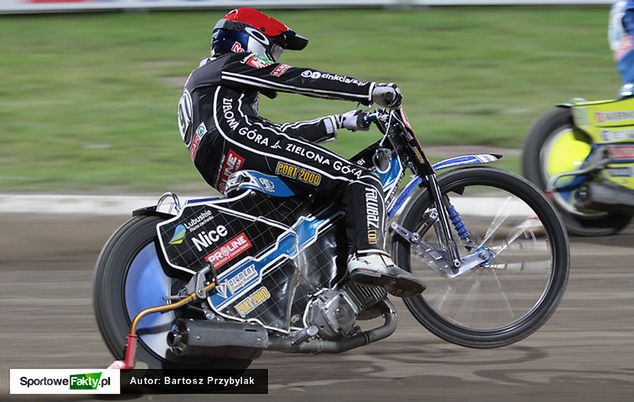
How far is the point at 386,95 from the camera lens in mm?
4930

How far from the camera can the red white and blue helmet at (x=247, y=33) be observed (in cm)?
516

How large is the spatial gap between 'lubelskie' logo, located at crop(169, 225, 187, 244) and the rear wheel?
8 centimetres

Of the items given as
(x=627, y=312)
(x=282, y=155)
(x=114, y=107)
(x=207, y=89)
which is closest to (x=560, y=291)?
(x=627, y=312)

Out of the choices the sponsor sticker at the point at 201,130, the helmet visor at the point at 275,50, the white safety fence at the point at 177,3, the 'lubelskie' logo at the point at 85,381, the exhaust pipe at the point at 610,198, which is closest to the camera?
the 'lubelskie' logo at the point at 85,381

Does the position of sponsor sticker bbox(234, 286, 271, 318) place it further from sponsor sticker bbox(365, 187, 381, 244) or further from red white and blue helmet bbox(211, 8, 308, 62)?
red white and blue helmet bbox(211, 8, 308, 62)

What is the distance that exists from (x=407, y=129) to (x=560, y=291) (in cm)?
107

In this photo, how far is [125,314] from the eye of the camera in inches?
191

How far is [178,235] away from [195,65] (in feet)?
24.7

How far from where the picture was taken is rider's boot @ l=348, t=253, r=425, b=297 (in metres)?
4.89

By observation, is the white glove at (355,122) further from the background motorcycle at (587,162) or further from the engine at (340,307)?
the background motorcycle at (587,162)

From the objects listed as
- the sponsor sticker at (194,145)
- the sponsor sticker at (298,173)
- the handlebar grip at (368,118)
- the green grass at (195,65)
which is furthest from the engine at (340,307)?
the green grass at (195,65)

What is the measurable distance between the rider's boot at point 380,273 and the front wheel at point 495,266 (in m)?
0.31

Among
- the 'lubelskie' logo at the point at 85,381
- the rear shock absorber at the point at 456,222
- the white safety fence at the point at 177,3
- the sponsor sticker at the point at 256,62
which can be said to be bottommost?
the 'lubelskie' logo at the point at 85,381

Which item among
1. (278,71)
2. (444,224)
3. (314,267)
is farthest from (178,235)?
(444,224)
